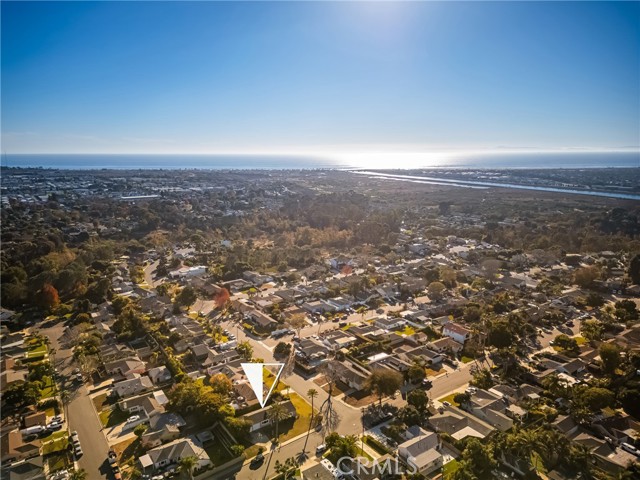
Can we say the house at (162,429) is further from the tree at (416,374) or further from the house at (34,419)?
the tree at (416,374)

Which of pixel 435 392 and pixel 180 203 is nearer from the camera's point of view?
pixel 435 392

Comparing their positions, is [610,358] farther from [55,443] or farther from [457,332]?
[55,443]

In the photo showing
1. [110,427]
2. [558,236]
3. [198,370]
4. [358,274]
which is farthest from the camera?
[558,236]

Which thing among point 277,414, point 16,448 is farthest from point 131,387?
point 277,414

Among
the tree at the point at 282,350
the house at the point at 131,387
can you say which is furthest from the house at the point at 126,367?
the tree at the point at 282,350

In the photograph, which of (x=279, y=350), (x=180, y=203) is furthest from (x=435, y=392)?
(x=180, y=203)

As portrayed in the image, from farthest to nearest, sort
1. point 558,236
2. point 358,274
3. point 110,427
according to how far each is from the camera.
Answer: point 558,236
point 358,274
point 110,427

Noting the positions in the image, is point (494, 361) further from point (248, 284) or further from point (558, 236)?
point (558, 236)
